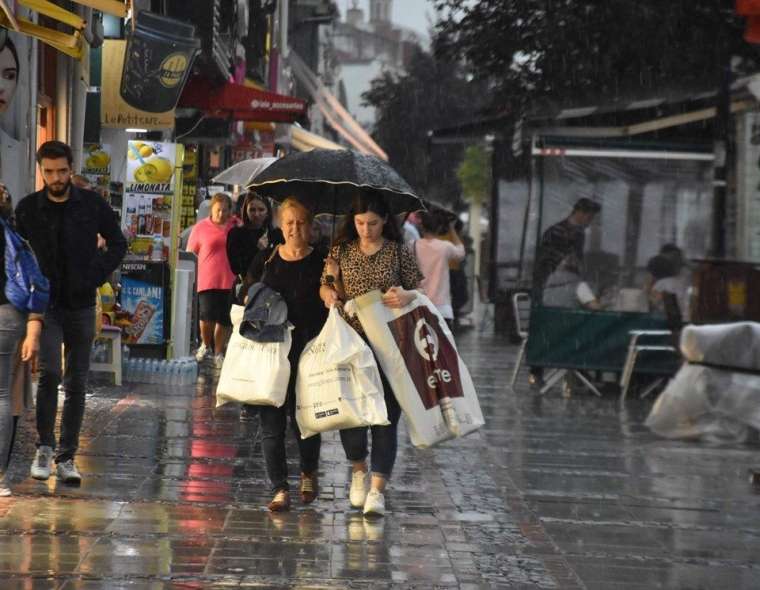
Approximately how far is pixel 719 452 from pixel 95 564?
671cm

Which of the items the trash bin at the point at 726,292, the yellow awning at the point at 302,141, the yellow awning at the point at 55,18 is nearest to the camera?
the yellow awning at the point at 55,18

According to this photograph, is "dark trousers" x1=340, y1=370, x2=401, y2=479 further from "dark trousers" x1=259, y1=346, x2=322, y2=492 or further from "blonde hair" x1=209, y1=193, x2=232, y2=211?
"blonde hair" x1=209, y1=193, x2=232, y2=211

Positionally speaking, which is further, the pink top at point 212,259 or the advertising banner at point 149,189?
the pink top at point 212,259

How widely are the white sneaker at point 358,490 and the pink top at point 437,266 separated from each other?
6.61 m

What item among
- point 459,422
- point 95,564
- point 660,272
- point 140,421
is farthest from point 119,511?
point 660,272

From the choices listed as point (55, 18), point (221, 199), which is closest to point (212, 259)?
point (221, 199)

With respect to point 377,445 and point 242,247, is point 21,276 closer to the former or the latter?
point 377,445

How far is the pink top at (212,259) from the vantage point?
663 inches

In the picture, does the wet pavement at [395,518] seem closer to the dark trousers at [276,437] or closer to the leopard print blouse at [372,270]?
the dark trousers at [276,437]

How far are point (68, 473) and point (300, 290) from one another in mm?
1677

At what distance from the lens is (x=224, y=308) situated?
17031mm

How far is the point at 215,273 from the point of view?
1684 cm

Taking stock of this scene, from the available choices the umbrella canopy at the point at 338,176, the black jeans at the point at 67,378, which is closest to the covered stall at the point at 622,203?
the umbrella canopy at the point at 338,176

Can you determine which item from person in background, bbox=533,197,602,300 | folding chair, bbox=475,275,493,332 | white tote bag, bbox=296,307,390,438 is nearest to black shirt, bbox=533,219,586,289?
person in background, bbox=533,197,602,300
